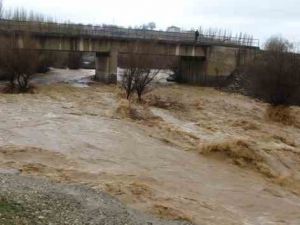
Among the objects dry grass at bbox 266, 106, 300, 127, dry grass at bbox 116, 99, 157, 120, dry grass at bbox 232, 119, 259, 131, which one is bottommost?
dry grass at bbox 266, 106, 300, 127

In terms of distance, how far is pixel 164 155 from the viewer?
2136 cm

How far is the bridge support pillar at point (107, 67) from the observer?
168 ft

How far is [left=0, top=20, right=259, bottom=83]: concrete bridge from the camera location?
1909 inches

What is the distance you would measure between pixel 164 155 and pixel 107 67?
31221 mm

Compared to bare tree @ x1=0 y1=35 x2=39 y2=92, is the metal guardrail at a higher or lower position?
higher

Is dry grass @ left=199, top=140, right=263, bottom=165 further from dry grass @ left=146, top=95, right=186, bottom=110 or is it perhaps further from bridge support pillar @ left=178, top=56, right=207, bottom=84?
bridge support pillar @ left=178, top=56, right=207, bottom=84

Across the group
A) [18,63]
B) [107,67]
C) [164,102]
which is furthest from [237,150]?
[107,67]

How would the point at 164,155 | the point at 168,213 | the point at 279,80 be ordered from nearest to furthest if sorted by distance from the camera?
the point at 168,213, the point at 164,155, the point at 279,80

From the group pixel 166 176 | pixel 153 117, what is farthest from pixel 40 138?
pixel 153 117

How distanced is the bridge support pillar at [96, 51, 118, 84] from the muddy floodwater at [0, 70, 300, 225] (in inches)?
571

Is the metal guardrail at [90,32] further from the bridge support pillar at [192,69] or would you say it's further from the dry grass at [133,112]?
the dry grass at [133,112]

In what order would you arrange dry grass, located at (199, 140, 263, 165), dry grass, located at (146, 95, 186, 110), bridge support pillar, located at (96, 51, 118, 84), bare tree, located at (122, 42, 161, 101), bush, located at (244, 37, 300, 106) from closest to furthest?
dry grass, located at (199, 140, 263, 165) → dry grass, located at (146, 95, 186, 110) → bare tree, located at (122, 42, 161, 101) → bush, located at (244, 37, 300, 106) → bridge support pillar, located at (96, 51, 118, 84)

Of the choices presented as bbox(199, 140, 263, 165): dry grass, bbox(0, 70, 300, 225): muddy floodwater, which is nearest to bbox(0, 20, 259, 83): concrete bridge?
bbox(0, 70, 300, 225): muddy floodwater

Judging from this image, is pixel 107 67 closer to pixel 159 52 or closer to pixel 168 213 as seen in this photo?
pixel 159 52
